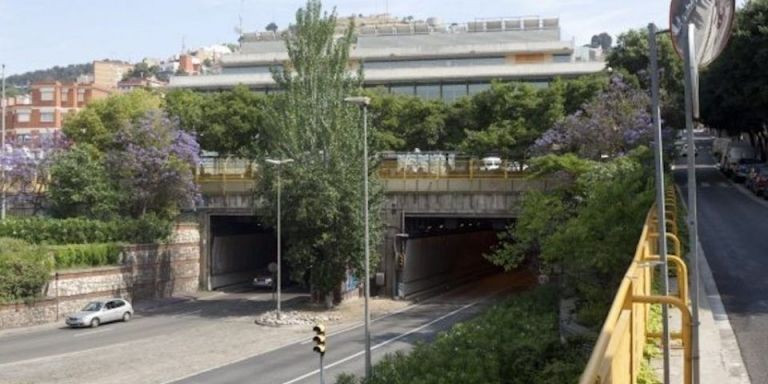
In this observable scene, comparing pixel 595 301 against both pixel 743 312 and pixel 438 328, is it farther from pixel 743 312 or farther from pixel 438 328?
pixel 438 328

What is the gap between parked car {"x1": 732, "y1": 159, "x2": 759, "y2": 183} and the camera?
59.0 m

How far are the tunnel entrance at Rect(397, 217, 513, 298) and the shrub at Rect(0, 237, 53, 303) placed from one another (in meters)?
19.4

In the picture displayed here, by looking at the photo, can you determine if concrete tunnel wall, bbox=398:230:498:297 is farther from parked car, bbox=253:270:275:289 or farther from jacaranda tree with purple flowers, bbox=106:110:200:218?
jacaranda tree with purple flowers, bbox=106:110:200:218

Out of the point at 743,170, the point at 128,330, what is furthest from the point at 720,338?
the point at 743,170

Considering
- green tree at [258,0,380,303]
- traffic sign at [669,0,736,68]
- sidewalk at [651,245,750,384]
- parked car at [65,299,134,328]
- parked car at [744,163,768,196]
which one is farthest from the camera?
parked car at [744,163,768,196]

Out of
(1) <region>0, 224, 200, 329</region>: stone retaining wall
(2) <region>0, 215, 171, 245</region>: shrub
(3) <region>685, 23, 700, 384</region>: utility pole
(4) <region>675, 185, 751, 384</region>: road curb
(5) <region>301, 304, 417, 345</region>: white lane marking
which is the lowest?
(5) <region>301, 304, 417, 345</region>: white lane marking

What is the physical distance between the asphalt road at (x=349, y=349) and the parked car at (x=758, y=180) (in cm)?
1601

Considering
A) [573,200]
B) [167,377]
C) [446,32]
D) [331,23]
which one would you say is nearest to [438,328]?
[573,200]

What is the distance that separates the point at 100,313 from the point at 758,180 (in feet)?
118

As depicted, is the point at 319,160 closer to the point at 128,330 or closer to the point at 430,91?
the point at 128,330

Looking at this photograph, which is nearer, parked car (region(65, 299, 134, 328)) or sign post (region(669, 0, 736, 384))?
sign post (region(669, 0, 736, 384))

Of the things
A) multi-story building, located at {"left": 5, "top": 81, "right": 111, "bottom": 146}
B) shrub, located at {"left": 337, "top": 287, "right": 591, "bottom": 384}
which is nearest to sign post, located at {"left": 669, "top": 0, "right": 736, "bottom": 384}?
shrub, located at {"left": 337, "top": 287, "right": 591, "bottom": 384}

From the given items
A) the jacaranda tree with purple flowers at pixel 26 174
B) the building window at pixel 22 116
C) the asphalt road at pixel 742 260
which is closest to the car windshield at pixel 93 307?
the jacaranda tree with purple flowers at pixel 26 174

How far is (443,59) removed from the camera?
102875 millimetres
